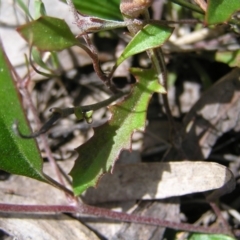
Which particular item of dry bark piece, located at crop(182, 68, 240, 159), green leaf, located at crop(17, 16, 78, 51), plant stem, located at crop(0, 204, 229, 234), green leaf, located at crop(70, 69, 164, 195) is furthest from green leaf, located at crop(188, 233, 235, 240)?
green leaf, located at crop(17, 16, 78, 51)

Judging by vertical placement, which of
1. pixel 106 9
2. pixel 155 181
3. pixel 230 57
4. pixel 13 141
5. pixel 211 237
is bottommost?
pixel 211 237

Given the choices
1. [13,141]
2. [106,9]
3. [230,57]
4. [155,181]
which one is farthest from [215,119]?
[13,141]

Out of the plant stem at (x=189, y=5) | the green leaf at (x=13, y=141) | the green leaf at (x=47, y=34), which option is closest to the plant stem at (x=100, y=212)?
the green leaf at (x=13, y=141)

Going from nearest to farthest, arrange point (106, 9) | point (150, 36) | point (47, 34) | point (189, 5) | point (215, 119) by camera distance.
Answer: point (47, 34), point (150, 36), point (189, 5), point (106, 9), point (215, 119)

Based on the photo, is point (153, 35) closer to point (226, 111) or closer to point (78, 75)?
point (226, 111)

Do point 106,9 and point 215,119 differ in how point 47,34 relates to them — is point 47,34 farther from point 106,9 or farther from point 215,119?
point 215,119

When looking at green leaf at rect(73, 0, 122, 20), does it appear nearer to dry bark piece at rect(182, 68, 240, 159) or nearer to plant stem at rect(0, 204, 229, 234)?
dry bark piece at rect(182, 68, 240, 159)

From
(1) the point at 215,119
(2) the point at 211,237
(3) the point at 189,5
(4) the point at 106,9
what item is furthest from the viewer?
(1) the point at 215,119
